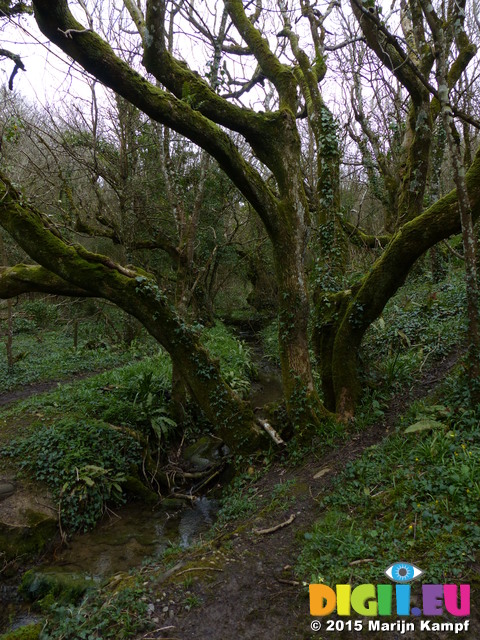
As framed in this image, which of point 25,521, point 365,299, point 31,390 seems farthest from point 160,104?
point 31,390

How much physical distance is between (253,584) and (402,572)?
3.97 feet

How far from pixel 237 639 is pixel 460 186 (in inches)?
175

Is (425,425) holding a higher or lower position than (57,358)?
lower

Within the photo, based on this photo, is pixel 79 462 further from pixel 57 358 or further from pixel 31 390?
pixel 57 358

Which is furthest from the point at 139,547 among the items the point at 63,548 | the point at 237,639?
the point at 237,639

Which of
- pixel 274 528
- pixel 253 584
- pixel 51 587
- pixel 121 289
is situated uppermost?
pixel 121 289

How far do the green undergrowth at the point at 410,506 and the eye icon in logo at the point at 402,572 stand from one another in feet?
0.17

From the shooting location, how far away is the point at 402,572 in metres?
2.69

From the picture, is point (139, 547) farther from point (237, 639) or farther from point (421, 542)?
point (421, 542)

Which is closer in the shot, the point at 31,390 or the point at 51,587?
the point at 51,587

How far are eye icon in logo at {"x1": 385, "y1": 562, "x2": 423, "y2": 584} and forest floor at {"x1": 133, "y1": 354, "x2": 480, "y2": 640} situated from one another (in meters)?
0.09

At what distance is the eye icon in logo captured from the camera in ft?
8.66

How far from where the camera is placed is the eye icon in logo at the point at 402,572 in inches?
104

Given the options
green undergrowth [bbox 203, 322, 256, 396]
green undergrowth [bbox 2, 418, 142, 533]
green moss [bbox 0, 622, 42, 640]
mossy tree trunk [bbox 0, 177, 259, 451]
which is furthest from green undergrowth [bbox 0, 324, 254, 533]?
green undergrowth [bbox 203, 322, 256, 396]
